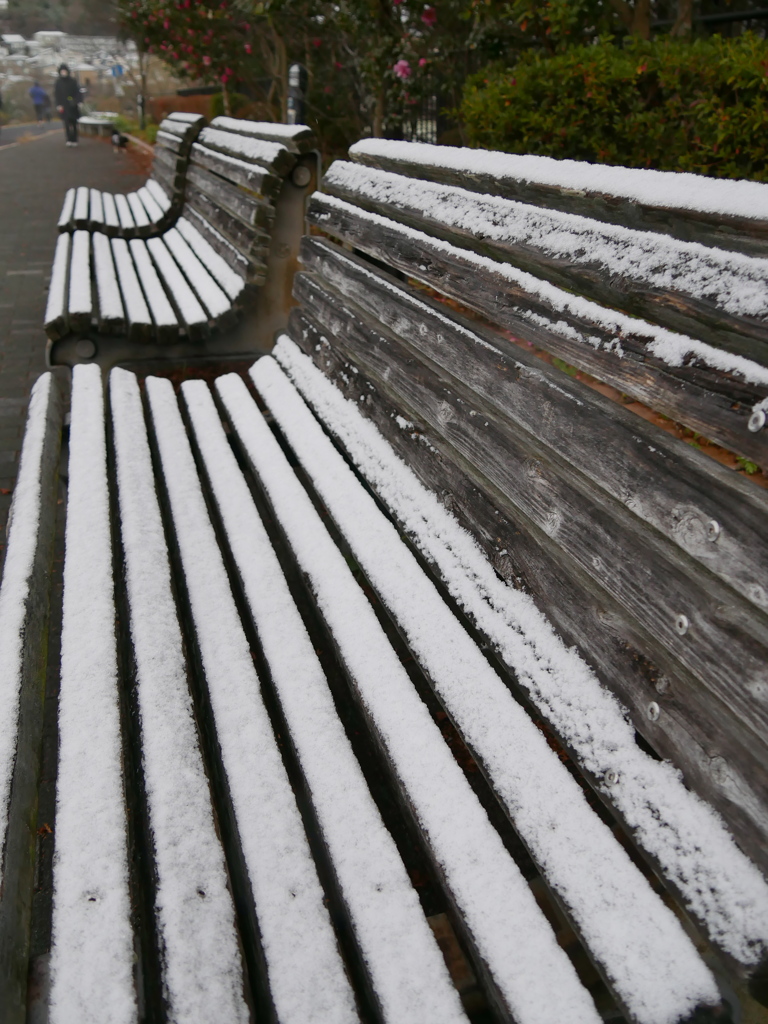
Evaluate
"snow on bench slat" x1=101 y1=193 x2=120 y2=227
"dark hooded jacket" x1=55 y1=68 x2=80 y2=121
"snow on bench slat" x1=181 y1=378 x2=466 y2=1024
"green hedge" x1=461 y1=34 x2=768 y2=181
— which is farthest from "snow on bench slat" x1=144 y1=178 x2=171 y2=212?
"dark hooded jacket" x1=55 y1=68 x2=80 y2=121

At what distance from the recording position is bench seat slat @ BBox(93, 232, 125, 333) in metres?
3.21

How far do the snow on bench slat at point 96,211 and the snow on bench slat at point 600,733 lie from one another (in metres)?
3.85

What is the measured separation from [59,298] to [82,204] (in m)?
2.50

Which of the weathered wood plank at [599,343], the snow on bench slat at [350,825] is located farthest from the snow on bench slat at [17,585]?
the weathered wood plank at [599,343]

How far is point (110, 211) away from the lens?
5.47 m

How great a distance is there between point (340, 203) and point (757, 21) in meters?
6.07

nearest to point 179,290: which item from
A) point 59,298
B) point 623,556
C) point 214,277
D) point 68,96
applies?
point 214,277

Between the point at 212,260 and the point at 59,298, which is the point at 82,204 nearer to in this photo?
the point at 212,260

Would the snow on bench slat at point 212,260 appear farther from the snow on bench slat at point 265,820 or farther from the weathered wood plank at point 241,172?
the snow on bench slat at point 265,820

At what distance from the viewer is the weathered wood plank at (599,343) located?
977mm

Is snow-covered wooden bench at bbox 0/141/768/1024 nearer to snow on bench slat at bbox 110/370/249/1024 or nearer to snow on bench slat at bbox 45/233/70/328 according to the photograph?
snow on bench slat at bbox 110/370/249/1024

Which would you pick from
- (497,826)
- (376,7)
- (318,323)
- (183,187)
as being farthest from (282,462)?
(376,7)

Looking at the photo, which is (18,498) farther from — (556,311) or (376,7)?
(376,7)

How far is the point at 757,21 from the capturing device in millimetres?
6629
